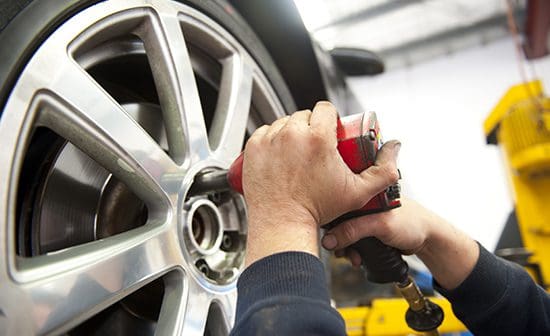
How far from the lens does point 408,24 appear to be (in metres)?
5.78

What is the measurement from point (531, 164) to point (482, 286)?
1246 mm

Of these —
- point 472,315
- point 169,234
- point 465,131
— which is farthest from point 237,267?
point 465,131

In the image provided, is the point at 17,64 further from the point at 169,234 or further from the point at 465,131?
the point at 465,131

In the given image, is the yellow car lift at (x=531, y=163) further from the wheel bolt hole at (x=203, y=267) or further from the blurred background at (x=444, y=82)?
the blurred background at (x=444, y=82)

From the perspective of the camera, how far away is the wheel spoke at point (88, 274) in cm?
45

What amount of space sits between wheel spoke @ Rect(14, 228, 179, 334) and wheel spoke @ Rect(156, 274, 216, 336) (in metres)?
0.05

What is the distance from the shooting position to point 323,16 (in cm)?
553

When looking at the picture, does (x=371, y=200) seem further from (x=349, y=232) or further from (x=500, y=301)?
(x=500, y=301)

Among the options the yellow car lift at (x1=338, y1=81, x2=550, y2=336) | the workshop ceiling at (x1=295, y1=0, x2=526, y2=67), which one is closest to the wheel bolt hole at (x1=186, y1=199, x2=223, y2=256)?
the yellow car lift at (x1=338, y1=81, x2=550, y2=336)

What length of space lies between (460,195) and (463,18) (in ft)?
7.83

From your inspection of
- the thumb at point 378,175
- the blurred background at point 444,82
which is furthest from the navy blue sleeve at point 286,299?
the blurred background at point 444,82

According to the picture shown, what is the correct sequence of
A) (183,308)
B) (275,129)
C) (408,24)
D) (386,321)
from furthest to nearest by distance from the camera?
1. (408,24)
2. (386,321)
3. (183,308)
4. (275,129)

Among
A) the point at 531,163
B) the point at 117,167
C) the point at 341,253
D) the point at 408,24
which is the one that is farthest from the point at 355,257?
the point at 408,24

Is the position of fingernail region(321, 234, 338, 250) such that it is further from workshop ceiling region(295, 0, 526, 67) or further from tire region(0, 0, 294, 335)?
workshop ceiling region(295, 0, 526, 67)
